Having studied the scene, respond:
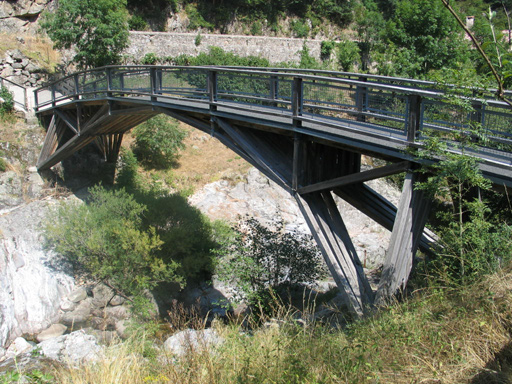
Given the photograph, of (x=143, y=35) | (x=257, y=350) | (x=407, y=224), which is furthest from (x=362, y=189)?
(x=143, y=35)

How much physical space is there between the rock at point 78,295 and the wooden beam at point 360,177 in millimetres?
8060

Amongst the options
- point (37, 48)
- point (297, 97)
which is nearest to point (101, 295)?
point (297, 97)

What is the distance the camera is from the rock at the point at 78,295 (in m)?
12.1

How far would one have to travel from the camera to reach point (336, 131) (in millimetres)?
6484

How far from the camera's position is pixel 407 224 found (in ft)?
18.0

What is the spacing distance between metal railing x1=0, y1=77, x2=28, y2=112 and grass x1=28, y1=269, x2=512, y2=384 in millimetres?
15510

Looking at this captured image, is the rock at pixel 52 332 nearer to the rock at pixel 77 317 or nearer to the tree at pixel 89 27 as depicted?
the rock at pixel 77 317

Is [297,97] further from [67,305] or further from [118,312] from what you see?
[67,305]

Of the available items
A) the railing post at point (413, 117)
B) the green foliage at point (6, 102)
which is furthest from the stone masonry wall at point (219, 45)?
the railing post at point (413, 117)

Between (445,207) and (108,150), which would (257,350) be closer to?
(445,207)

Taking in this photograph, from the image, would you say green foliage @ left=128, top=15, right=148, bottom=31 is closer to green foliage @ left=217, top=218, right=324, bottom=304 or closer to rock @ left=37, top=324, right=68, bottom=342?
rock @ left=37, top=324, right=68, bottom=342

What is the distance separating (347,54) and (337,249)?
2776 cm

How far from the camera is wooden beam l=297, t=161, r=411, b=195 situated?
5.66 meters

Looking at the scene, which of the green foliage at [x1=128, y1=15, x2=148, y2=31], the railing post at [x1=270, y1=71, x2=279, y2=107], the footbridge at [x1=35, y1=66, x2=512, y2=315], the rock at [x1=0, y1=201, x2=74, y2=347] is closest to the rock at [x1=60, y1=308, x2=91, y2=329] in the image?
the rock at [x1=0, y1=201, x2=74, y2=347]
